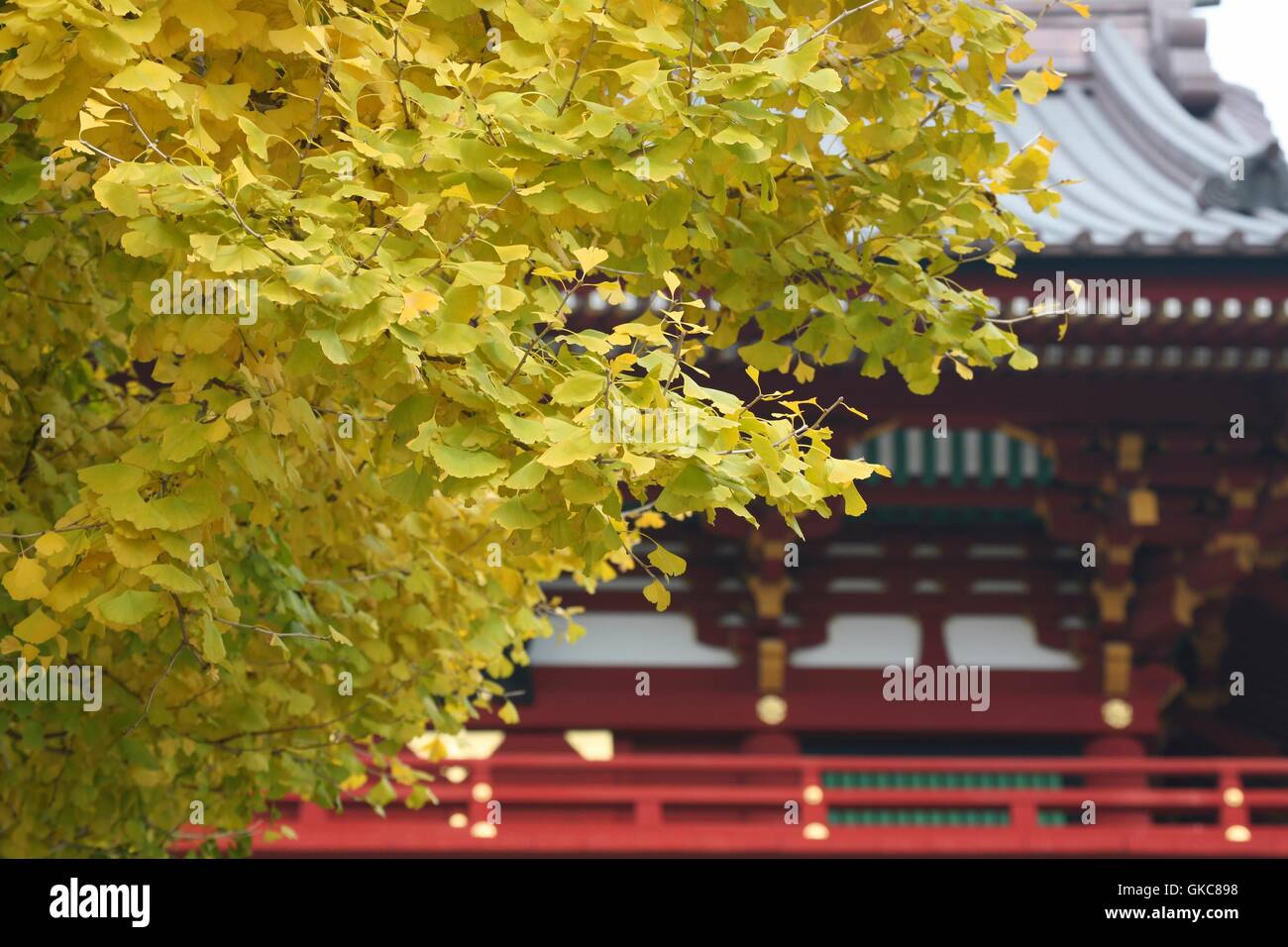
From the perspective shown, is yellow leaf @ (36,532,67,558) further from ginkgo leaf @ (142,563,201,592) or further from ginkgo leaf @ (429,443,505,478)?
ginkgo leaf @ (429,443,505,478)

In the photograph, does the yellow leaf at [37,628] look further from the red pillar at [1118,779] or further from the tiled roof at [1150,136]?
the red pillar at [1118,779]

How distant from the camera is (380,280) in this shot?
122 inches

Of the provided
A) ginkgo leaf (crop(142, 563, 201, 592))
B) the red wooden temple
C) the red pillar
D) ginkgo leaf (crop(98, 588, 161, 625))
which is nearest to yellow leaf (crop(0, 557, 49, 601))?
ginkgo leaf (crop(98, 588, 161, 625))

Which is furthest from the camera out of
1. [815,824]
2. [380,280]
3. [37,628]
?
[815,824]

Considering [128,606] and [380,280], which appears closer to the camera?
Answer: [380,280]

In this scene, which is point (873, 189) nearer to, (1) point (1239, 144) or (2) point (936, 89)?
(2) point (936, 89)

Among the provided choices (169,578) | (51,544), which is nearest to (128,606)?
(169,578)

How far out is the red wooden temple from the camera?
10125 millimetres

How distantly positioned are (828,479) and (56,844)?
388 cm

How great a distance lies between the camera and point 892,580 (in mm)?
11102

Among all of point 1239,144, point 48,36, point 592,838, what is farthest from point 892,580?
point 48,36

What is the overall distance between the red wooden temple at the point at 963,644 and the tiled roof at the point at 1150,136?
7 cm

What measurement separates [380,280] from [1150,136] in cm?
1242

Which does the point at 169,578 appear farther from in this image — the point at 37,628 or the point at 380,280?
the point at 380,280
